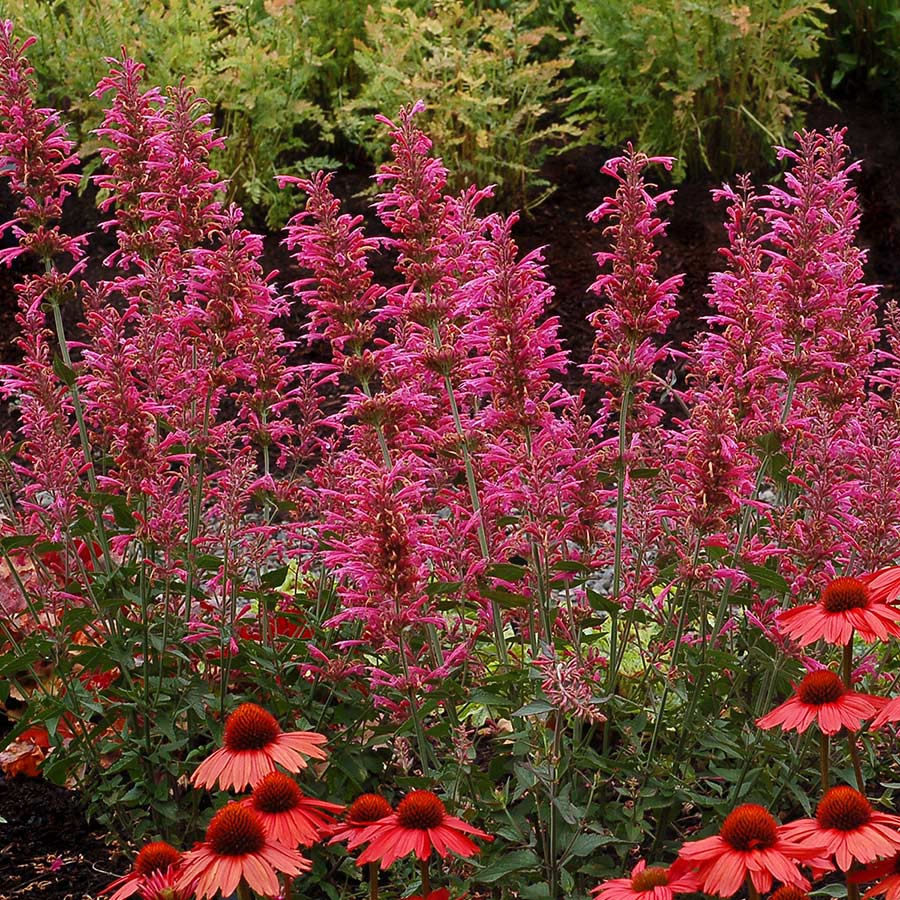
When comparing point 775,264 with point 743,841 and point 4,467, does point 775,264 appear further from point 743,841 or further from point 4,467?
point 4,467

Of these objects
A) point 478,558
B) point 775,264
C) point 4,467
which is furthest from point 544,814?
point 4,467

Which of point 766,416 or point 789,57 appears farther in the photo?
point 789,57

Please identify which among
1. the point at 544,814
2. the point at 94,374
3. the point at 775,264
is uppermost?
the point at 775,264

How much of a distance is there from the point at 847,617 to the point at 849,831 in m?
0.37

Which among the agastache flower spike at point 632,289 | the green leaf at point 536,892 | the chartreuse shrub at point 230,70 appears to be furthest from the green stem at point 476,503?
the chartreuse shrub at point 230,70

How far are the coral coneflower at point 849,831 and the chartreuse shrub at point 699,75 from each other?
19.9ft

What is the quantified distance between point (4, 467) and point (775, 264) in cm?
206

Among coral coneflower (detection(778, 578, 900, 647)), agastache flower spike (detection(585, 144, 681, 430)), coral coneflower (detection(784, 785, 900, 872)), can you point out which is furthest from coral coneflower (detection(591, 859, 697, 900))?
agastache flower spike (detection(585, 144, 681, 430))

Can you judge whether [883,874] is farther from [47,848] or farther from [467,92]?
[467,92]

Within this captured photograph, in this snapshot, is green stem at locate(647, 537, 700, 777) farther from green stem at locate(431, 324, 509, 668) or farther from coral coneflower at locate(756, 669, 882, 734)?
coral coneflower at locate(756, 669, 882, 734)

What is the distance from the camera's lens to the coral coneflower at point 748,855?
183 centimetres

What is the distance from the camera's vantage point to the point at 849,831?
Answer: 194cm

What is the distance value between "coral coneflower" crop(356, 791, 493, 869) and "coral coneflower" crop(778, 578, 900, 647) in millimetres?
651

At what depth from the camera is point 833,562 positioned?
10.2ft
